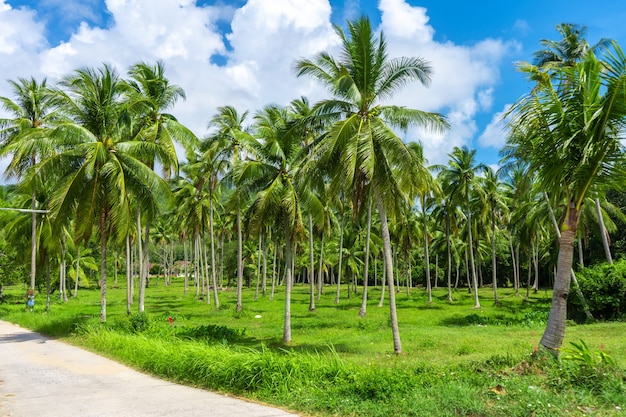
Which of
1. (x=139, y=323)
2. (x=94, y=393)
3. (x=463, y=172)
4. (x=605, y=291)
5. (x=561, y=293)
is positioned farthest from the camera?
(x=463, y=172)

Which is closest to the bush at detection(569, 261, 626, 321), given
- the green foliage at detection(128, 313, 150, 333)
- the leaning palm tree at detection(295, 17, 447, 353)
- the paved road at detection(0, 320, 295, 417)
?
the leaning palm tree at detection(295, 17, 447, 353)

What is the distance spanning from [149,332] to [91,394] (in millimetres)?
6517

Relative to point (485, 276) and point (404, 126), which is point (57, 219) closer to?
point (404, 126)

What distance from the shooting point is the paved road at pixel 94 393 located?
22.6 ft

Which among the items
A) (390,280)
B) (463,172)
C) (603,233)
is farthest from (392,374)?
(463,172)

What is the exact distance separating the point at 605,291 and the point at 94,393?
69.6ft

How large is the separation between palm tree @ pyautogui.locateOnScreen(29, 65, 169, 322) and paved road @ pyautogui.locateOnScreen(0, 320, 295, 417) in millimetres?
5668

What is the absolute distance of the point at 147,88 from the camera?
20.9m

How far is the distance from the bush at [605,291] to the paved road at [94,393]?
1953 centimetres

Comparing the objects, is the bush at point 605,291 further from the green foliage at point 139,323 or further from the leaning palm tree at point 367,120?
the green foliage at point 139,323

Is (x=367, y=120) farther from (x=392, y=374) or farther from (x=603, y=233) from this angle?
(x=603, y=233)

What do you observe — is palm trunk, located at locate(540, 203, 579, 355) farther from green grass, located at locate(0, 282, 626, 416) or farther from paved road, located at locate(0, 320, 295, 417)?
paved road, located at locate(0, 320, 295, 417)

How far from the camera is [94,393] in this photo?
819 centimetres

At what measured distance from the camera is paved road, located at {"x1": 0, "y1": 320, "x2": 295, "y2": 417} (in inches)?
271
